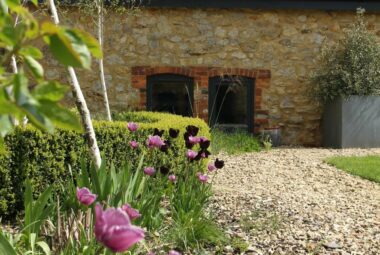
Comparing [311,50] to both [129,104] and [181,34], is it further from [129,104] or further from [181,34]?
[129,104]

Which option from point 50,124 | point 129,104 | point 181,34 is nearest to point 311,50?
point 181,34

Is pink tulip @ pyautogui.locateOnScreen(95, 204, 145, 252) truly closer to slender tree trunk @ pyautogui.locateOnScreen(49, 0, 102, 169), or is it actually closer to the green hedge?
slender tree trunk @ pyautogui.locateOnScreen(49, 0, 102, 169)

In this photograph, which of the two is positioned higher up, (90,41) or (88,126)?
(90,41)

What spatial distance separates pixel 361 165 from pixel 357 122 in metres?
2.34

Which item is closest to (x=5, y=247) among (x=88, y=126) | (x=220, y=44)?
(x=88, y=126)

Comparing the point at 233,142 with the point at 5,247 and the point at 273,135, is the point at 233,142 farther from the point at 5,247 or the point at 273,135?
the point at 5,247

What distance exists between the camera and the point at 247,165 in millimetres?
7988

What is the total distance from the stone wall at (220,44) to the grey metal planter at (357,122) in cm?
98

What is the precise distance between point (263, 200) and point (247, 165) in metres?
2.69

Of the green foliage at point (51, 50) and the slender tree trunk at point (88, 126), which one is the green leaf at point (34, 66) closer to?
the green foliage at point (51, 50)

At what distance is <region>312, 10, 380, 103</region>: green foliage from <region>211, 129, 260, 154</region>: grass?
1592mm

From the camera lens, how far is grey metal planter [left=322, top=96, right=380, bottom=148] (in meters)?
9.95

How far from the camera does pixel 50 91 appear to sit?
95cm

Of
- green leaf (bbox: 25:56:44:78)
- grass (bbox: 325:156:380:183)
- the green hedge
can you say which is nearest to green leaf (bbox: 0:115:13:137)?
green leaf (bbox: 25:56:44:78)
